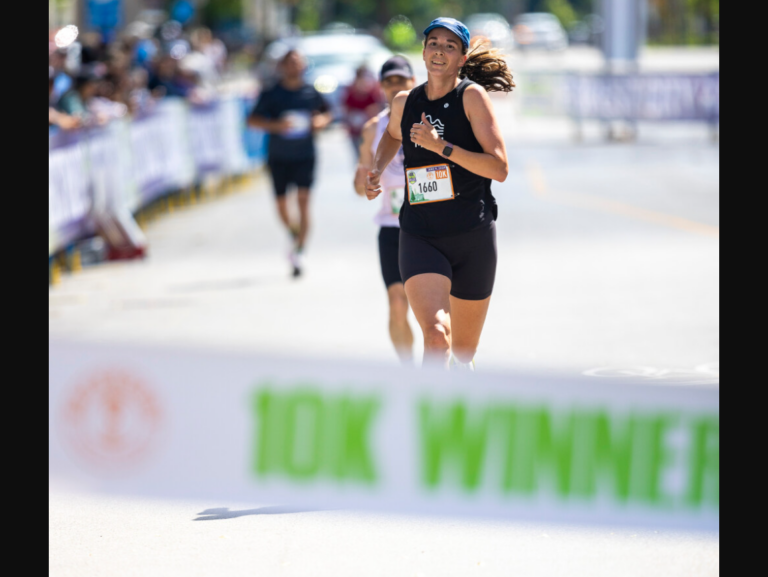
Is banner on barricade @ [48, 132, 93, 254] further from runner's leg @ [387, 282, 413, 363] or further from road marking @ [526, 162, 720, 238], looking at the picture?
road marking @ [526, 162, 720, 238]

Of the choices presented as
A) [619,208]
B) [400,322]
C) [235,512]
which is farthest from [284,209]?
[235,512]

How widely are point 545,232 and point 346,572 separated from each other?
389 inches

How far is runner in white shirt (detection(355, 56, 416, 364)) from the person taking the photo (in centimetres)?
Result: 646

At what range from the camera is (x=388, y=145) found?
5594 mm

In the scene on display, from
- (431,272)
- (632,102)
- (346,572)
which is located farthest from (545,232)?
(632,102)

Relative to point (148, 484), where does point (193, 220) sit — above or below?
above

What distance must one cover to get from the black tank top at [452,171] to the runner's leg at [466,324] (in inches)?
16.8

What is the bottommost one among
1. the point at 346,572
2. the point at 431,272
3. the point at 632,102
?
the point at 346,572

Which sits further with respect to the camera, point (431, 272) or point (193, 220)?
point (193, 220)

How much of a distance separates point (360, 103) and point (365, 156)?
14.1 m

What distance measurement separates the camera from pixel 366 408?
4.98 metres
